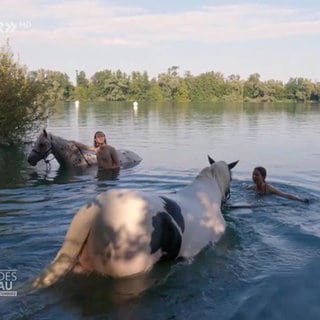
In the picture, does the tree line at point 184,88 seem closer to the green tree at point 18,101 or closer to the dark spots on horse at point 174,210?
the green tree at point 18,101

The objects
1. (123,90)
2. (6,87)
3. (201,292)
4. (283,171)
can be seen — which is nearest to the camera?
(201,292)

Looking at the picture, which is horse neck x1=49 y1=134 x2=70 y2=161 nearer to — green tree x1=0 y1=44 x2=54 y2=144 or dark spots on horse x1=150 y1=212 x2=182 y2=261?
green tree x1=0 y1=44 x2=54 y2=144

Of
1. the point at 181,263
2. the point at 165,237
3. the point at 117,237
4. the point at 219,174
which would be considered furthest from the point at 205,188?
the point at 117,237

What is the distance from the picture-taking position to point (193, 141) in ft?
92.6

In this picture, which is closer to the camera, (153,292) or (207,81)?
(153,292)

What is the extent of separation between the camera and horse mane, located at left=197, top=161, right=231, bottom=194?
9055mm

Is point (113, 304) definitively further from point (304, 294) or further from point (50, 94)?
point (50, 94)

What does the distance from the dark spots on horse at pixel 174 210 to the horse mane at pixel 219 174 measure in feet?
7.72

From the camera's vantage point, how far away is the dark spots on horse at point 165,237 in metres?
5.95

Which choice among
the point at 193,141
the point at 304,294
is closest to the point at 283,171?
the point at 193,141

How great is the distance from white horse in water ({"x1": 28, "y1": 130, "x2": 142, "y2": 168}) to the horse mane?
8.60 meters

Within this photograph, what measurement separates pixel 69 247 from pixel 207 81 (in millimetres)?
144726

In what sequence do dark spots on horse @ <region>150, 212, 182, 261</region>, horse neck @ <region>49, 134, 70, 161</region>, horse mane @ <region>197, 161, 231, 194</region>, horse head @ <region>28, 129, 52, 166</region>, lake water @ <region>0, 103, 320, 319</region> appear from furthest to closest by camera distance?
horse neck @ <region>49, 134, 70, 161</region> → horse head @ <region>28, 129, 52, 166</region> → horse mane @ <region>197, 161, 231, 194</region> → dark spots on horse @ <region>150, 212, 182, 261</region> → lake water @ <region>0, 103, 320, 319</region>

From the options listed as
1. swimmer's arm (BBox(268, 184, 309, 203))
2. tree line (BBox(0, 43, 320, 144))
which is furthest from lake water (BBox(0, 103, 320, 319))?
tree line (BBox(0, 43, 320, 144))
